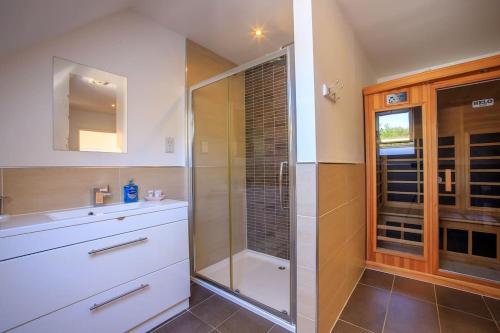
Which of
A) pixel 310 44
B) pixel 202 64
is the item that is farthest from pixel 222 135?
pixel 310 44

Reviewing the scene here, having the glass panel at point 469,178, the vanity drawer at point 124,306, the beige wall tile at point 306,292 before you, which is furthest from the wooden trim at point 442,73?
the vanity drawer at point 124,306

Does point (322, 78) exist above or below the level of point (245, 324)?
above

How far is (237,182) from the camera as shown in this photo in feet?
7.61

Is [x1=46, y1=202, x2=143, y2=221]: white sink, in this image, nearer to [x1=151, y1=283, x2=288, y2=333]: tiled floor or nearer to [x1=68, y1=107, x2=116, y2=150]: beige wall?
[x1=68, y1=107, x2=116, y2=150]: beige wall

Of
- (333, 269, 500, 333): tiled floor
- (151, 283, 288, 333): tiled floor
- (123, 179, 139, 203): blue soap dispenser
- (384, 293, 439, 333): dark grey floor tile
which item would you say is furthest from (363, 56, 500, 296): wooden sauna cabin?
(123, 179, 139, 203): blue soap dispenser

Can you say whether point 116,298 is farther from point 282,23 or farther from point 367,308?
point 282,23

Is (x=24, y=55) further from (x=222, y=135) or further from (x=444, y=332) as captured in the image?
(x=444, y=332)

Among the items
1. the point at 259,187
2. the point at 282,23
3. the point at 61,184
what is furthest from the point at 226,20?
the point at 61,184

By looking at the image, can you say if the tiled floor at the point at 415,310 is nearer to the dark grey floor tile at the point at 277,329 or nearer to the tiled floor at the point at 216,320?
the dark grey floor tile at the point at 277,329

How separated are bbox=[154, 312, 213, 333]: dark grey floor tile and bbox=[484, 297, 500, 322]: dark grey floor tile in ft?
6.99

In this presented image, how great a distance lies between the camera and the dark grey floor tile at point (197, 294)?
1.83 meters

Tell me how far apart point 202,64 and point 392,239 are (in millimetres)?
2927

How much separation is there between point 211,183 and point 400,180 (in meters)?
2.18

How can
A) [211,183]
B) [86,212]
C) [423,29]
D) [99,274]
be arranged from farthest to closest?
[211,183], [423,29], [86,212], [99,274]
